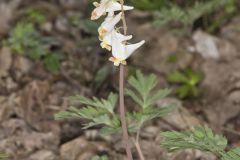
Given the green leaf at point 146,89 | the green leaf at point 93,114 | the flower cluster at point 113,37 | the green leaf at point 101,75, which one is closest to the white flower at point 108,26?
the flower cluster at point 113,37

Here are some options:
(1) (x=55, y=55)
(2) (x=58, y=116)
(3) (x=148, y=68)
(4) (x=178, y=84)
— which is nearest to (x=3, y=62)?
(1) (x=55, y=55)

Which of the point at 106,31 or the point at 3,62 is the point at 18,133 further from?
the point at 106,31

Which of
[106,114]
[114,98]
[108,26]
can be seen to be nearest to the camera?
[108,26]

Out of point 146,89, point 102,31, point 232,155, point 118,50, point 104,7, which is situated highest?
point 104,7

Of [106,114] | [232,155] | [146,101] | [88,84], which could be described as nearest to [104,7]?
[106,114]

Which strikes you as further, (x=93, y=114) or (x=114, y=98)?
(x=114, y=98)

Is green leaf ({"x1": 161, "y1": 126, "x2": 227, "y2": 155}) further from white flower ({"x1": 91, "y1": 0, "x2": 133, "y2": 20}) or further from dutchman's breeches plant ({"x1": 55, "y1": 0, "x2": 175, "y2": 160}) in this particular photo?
white flower ({"x1": 91, "y1": 0, "x2": 133, "y2": 20})

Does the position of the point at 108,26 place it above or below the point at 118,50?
above

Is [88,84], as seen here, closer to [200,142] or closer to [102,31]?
[102,31]

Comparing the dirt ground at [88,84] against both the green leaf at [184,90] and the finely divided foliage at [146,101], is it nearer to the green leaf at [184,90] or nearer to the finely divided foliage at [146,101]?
the green leaf at [184,90]
